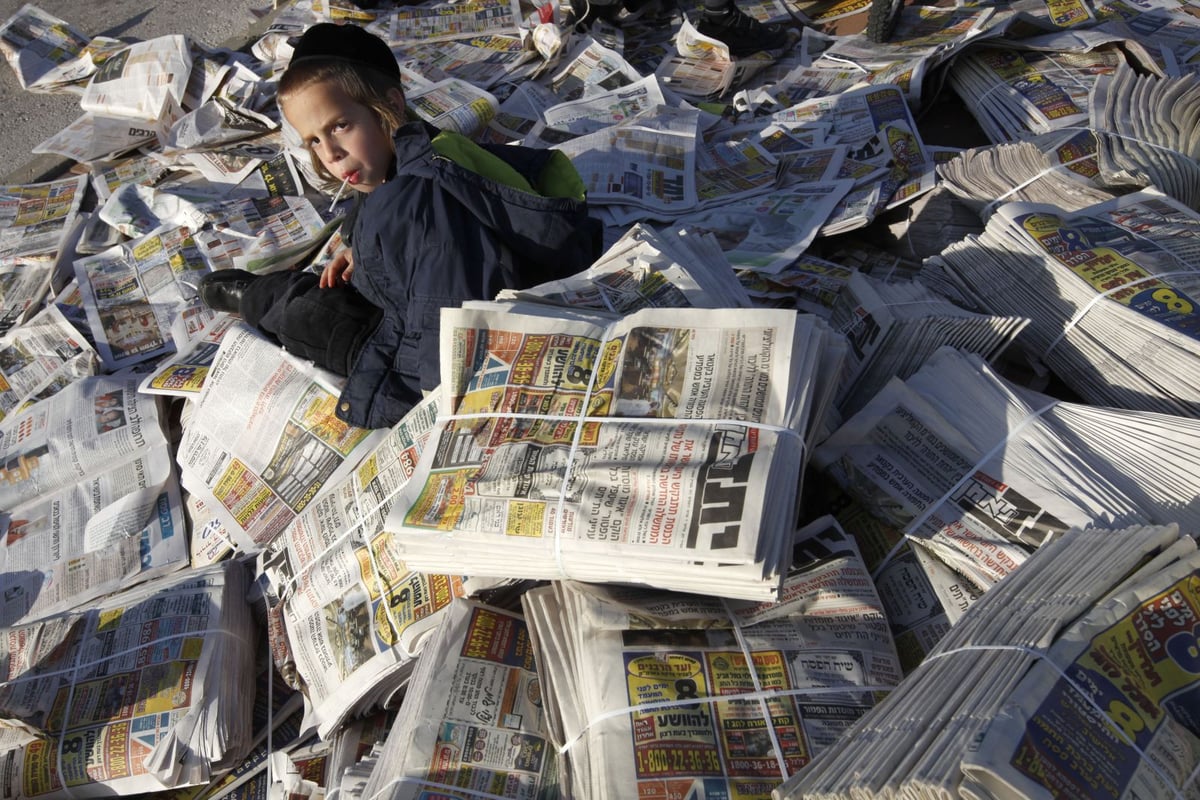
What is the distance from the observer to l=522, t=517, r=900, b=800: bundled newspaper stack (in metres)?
1.14

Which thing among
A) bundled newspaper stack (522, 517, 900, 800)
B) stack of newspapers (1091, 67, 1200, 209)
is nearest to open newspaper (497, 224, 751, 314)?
bundled newspaper stack (522, 517, 900, 800)

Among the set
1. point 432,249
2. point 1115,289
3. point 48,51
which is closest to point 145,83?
point 48,51

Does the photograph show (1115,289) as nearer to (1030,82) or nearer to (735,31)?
(1030,82)

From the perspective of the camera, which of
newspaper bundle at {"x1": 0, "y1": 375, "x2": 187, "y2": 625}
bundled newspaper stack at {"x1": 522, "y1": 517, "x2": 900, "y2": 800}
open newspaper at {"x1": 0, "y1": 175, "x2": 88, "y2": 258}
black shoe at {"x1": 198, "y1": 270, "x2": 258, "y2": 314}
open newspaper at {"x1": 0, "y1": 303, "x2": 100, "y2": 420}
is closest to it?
bundled newspaper stack at {"x1": 522, "y1": 517, "x2": 900, "y2": 800}

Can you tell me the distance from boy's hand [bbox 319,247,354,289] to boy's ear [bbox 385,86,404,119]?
16.0 inches

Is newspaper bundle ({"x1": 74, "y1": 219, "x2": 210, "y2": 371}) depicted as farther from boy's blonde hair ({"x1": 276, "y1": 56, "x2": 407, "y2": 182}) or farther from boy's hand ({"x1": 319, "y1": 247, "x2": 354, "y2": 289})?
boy's blonde hair ({"x1": 276, "y1": 56, "x2": 407, "y2": 182})

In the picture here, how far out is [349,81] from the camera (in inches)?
75.4

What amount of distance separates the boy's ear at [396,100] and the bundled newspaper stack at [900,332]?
1108mm

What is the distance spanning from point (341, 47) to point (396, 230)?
1.79 ft

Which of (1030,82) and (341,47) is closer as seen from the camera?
(341,47)

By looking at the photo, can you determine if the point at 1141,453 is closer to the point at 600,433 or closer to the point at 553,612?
the point at 600,433

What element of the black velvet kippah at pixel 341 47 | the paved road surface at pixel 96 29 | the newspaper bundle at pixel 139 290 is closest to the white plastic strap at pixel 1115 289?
the black velvet kippah at pixel 341 47

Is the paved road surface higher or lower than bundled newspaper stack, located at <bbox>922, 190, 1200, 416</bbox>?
lower

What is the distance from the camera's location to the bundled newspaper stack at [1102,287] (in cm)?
158
